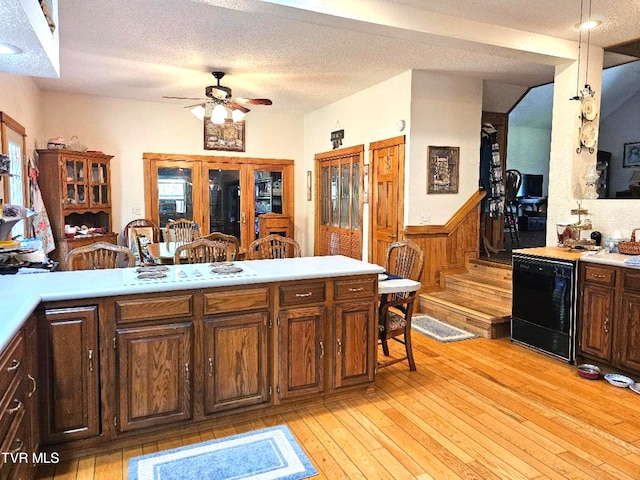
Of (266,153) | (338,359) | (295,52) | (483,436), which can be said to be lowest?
(483,436)

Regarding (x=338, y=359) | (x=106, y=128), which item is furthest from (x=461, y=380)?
(x=106, y=128)

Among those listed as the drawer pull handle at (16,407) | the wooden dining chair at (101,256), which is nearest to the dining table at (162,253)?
the wooden dining chair at (101,256)

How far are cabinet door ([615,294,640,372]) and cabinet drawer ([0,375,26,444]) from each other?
393 centimetres

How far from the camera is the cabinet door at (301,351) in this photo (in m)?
2.77

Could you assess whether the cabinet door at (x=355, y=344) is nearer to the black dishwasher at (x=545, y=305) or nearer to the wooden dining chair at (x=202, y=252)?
the wooden dining chair at (x=202, y=252)

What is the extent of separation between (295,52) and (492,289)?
3.32m

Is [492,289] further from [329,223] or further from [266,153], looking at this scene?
[266,153]

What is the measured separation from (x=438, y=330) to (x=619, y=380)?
1.67 m

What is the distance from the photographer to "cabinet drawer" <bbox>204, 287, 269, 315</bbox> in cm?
256

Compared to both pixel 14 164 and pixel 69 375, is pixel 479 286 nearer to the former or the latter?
pixel 69 375

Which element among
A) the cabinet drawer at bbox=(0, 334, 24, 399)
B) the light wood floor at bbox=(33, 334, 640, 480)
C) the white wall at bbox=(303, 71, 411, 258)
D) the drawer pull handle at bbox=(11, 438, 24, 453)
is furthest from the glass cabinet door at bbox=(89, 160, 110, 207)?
the drawer pull handle at bbox=(11, 438, 24, 453)

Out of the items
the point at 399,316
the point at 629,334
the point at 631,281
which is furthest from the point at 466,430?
the point at 631,281

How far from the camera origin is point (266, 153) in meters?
7.70

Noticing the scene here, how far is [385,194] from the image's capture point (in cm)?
567
